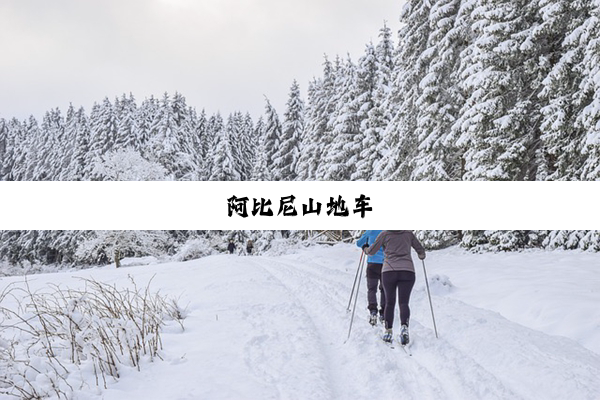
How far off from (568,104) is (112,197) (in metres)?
14.9

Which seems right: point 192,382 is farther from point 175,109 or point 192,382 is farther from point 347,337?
point 175,109

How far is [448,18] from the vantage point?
716 inches

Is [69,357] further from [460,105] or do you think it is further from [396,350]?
[460,105]

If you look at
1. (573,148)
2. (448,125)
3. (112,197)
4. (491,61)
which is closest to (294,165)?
(448,125)

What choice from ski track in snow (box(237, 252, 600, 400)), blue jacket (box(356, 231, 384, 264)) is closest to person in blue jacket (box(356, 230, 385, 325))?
blue jacket (box(356, 231, 384, 264))

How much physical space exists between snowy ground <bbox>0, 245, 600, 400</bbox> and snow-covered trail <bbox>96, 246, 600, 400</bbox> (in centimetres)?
2

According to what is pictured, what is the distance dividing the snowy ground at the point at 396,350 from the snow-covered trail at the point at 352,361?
16 millimetres

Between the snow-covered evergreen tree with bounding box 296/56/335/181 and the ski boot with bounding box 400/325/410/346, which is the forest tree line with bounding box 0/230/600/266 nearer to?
the snow-covered evergreen tree with bounding box 296/56/335/181

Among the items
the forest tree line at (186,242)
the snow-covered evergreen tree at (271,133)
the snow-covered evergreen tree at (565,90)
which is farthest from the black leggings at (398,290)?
the snow-covered evergreen tree at (271,133)

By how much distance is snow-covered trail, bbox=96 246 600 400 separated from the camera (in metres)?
4.48

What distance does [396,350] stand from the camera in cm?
596

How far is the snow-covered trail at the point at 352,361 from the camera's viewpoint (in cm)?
448

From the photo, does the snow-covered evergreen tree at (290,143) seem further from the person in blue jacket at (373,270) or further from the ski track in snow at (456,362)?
the ski track in snow at (456,362)

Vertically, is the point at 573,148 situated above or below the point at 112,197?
above
